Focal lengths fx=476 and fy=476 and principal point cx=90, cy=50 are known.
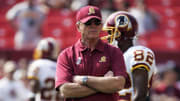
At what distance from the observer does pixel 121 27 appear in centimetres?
505

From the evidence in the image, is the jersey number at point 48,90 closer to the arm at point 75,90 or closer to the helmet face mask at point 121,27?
the helmet face mask at point 121,27

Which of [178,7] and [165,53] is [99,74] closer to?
[165,53]

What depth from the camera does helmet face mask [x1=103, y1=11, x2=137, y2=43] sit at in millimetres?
5066

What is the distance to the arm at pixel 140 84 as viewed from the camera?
4641mm

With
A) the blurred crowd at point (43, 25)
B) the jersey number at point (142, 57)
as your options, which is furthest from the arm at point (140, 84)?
the blurred crowd at point (43, 25)

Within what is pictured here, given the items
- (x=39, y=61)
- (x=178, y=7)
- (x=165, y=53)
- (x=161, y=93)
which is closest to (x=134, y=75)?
(x=39, y=61)

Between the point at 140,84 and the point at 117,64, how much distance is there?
678 mm

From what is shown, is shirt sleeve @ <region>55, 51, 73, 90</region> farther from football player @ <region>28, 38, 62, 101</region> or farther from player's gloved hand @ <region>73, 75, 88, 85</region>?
football player @ <region>28, 38, 62, 101</region>

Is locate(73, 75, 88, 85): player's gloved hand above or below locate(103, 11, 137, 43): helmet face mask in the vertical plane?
below

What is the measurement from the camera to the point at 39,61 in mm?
6492

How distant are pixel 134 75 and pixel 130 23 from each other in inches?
26.2

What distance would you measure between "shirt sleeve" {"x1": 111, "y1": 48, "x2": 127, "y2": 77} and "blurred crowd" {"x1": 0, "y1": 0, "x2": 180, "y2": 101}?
18.2 ft

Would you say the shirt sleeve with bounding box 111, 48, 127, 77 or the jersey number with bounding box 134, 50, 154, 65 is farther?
the jersey number with bounding box 134, 50, 154, 65

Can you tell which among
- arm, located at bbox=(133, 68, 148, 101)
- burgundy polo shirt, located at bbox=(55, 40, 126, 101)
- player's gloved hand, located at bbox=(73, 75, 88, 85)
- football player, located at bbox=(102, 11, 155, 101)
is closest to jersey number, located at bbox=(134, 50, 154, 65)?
football player, located at bbox=(102, 11, 155, 101)
